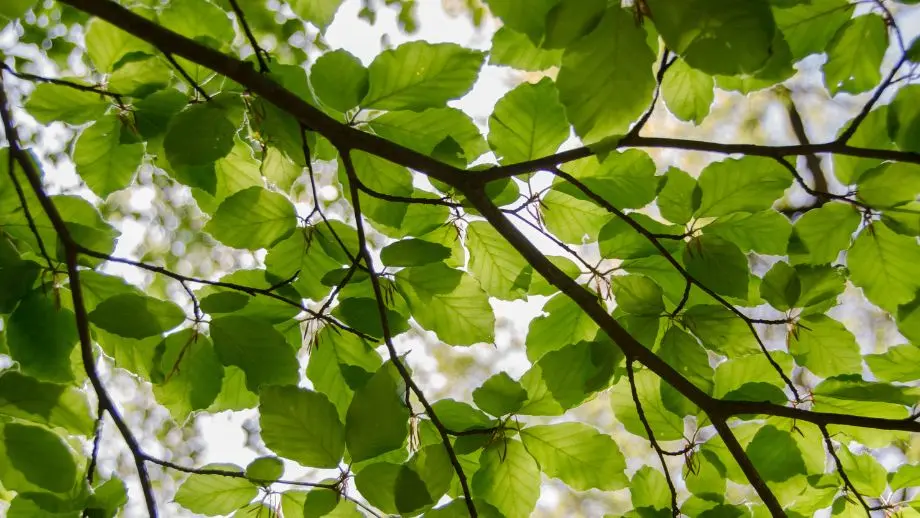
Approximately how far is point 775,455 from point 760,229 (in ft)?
1.10

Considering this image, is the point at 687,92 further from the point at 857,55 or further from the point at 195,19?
the point at 195,19

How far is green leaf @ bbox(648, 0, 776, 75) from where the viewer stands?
535 millimetres

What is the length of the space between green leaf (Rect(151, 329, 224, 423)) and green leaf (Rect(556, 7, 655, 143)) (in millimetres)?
606

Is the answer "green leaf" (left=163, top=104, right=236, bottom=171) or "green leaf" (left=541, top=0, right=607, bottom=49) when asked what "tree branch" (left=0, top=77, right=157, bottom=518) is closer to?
"green leaf" (left=163, top=104, right=236, bottom=171)

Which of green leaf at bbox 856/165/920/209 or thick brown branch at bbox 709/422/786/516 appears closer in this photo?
thick brown branch at bbox 709/422/786/516

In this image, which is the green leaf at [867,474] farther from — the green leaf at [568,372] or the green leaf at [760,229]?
the green leaf at [568,372]

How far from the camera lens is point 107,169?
3.34 ft

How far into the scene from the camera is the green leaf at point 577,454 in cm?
91

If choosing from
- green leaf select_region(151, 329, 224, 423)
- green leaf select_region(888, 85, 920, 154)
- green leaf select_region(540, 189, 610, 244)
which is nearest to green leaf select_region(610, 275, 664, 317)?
green leaf select_region(540, 189, 610, 244)

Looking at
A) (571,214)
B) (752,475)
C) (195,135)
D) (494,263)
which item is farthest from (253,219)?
(752,475)

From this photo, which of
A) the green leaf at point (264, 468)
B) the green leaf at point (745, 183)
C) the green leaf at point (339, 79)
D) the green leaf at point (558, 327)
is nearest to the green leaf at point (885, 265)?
the green leaf at point (745, 183)

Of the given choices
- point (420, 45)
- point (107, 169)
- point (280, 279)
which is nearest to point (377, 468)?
point (280, 279)

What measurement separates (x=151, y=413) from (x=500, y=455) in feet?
13.8

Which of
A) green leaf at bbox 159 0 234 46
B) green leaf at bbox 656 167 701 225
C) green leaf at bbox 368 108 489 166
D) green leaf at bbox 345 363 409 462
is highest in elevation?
green leaf at bbox 159 0 234 46
